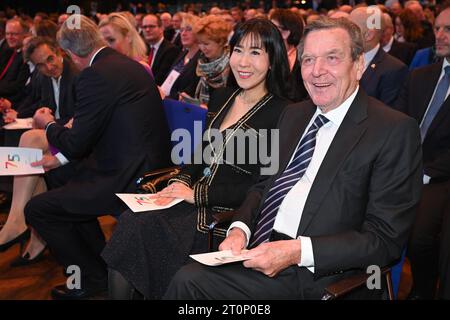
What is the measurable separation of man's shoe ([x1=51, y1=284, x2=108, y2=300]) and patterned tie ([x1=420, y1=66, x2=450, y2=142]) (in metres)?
2.15

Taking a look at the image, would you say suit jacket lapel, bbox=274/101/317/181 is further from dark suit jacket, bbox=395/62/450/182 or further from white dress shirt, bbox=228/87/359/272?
dark suit jacket, bbox=395/62/450/182

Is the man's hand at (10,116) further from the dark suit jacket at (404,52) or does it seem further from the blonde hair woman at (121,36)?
the dark suit jacket at (404,52)

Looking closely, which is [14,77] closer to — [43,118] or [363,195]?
[43,118]

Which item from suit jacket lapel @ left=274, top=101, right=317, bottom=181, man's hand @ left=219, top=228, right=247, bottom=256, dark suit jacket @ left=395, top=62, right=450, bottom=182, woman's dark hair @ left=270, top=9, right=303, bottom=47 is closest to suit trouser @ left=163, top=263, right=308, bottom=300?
man's hand @ left=219, top=228, right=247, bottom=256

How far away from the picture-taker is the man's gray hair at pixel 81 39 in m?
3.28

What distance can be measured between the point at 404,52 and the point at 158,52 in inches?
113

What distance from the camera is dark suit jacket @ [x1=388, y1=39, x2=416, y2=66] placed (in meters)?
5.93

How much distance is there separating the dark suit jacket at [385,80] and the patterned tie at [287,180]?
1.74m

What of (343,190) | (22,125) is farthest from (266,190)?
(22,125)

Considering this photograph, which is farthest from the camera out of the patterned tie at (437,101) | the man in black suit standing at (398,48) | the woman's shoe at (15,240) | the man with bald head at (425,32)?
the man with bald head at (425,32)

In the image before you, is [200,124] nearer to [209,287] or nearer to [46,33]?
[209,287]

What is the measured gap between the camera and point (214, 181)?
2.80 m

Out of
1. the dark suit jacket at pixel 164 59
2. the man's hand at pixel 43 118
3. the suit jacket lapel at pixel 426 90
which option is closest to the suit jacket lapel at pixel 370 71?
the suit jacket lapel at pixel 426 90

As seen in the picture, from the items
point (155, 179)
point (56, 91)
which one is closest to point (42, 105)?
point (56, 91)
